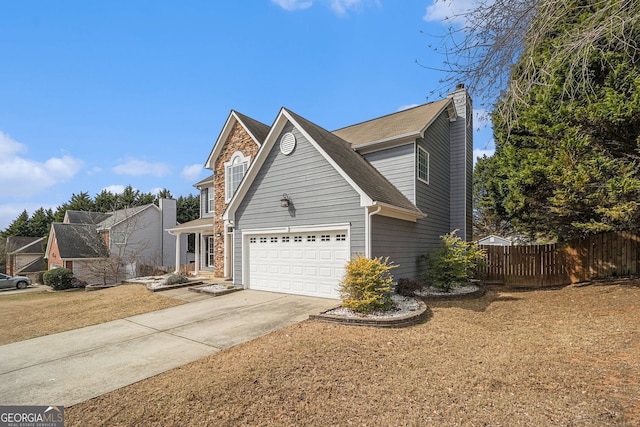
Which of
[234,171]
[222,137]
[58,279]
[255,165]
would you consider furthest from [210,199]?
[58,279]

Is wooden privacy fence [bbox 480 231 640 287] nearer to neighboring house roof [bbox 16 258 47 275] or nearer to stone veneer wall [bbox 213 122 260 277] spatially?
stone veneer wall [bbox 213 122 260 277]

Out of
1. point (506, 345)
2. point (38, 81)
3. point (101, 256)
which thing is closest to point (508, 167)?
point (506, 345)

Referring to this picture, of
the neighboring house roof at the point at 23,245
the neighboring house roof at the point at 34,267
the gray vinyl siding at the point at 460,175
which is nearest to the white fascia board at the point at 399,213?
the gray vinyl siding at the point at 460,175

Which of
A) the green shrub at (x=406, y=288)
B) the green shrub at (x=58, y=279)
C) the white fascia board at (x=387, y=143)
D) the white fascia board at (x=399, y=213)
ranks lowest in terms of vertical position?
the green shrub at (x=58, y=279)

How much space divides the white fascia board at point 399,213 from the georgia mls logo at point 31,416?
24.7 feet

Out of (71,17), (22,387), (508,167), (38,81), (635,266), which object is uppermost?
(71,17)

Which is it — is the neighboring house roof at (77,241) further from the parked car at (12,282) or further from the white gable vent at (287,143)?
the white gable vent at (287,143)

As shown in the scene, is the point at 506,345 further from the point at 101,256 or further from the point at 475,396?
the point at 101,256

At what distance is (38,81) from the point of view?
9812mm

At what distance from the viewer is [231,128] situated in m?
16.7

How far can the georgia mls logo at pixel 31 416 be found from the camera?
379 cm

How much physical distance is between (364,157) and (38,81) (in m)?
11.4

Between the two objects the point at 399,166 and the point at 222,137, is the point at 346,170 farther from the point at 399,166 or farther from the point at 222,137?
the point at 222,137

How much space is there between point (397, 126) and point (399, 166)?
7.53ft
